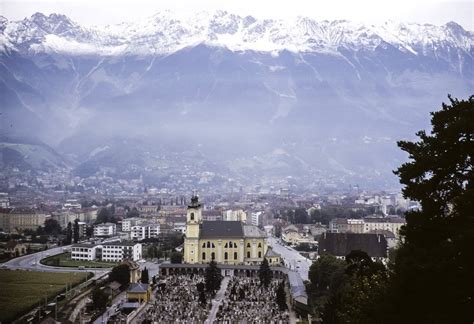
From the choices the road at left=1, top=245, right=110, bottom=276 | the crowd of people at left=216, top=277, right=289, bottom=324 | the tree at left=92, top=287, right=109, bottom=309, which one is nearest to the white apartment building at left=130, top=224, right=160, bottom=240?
the road at left=1, top=245, right=110, bottom=276

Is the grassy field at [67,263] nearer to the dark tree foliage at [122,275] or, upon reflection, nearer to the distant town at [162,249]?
the distant town at [162,249]

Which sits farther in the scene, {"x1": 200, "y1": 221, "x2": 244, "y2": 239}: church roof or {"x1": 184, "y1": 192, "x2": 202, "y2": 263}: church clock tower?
{"x1": 200, "y1": 221, "x2": 244, "y2": 239}: church roof

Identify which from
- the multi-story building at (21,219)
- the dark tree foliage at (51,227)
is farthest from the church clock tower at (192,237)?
the dark tree foliage at (51,227)

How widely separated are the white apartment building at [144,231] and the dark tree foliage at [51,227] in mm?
4315

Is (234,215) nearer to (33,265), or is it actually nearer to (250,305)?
(33,265)

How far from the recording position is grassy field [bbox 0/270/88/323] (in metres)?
16.7

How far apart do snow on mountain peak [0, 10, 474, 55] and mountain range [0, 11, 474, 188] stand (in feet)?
1.13

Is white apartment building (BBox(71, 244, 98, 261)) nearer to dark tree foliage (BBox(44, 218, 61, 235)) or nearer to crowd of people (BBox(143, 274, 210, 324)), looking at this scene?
crowd of people (BBox(143, 274, 210, 324))

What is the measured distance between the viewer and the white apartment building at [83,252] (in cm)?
2952

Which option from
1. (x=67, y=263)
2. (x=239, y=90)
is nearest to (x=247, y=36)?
(x=239, y=90)

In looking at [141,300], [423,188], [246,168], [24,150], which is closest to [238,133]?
[246,168]

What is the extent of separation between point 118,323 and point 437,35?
158m

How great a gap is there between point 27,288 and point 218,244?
9023 millimetres

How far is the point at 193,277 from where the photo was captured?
2402 centimetres
